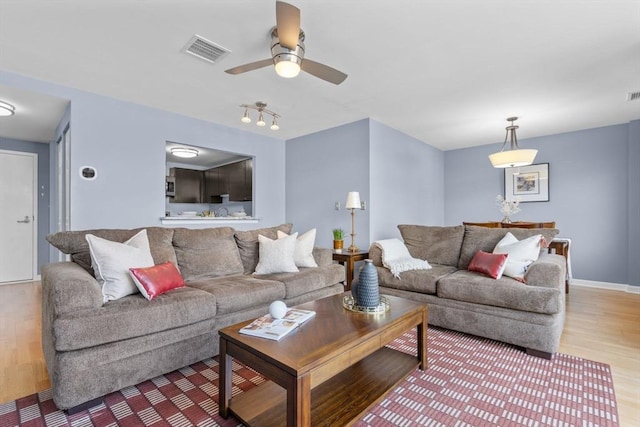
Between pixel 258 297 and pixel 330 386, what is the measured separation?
39.6 inches

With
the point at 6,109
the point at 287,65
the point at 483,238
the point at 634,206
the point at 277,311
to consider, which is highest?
the point at 6,109

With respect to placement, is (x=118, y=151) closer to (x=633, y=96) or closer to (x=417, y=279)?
(x=417, y=279)

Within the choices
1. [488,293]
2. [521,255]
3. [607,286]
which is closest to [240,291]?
[488,293]

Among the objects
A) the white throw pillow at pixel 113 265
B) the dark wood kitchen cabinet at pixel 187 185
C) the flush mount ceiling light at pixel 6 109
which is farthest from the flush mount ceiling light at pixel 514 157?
the flush mount ceiling light at pixel 6 109

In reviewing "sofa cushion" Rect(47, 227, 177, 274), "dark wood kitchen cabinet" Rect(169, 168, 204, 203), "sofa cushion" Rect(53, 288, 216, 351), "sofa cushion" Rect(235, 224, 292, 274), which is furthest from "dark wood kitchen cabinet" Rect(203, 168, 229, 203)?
"sofa cushion" Rect(53, 288, 216, 351)

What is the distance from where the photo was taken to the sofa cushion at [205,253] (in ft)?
9.34

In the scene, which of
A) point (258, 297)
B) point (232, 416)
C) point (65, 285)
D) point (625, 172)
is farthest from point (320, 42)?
point (625, 172)

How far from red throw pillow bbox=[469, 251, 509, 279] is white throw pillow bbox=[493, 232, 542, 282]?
6 centimetres

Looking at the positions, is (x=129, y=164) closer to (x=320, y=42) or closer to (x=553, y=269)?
(x=320, y=42)

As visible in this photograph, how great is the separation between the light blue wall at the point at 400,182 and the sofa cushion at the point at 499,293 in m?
1.48

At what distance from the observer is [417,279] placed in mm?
3043

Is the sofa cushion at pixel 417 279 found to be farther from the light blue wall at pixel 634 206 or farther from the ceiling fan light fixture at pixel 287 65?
the light blue wall at pixel 634 206

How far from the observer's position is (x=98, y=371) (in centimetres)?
172

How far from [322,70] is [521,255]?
237 centimetres
